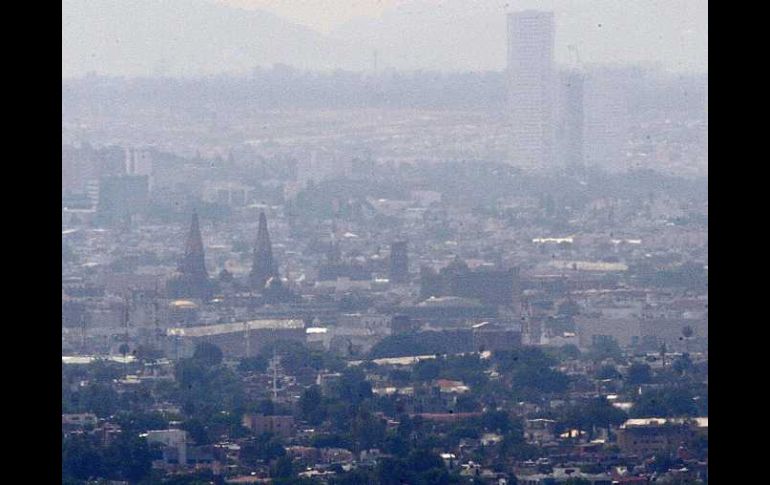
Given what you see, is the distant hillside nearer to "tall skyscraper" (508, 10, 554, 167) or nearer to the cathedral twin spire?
"tall skyscraper" (508, 10, 554, 167)

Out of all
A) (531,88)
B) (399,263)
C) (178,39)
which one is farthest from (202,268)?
(531,88)

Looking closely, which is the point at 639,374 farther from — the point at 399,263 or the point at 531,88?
the point at 531,88

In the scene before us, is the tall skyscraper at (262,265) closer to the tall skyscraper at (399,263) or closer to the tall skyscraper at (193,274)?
the tall skyscraper at (193,274)

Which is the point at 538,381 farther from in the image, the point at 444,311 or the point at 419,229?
the point at 419,229

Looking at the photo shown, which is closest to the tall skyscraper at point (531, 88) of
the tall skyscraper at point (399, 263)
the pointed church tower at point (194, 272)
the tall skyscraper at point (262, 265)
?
the tall skyscraper at point (399, 263)
